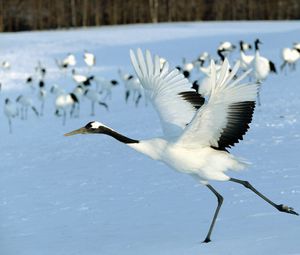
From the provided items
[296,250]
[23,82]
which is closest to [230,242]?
[296,250]

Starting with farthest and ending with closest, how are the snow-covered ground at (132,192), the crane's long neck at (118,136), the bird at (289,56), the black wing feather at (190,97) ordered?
the bird at (289,56) < the black wing feather at (190,97) < the snow-covered ground at (132,192) < the crane's long neck at (118,136)

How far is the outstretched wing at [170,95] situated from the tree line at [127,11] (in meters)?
34.1

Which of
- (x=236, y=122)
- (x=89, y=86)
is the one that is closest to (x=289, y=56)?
(x=89, y=86)

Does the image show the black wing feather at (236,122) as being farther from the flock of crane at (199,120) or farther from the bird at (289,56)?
the bird at (289,56)

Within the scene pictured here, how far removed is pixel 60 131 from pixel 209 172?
9740 mm

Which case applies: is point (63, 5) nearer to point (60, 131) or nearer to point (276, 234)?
point (60, 131)

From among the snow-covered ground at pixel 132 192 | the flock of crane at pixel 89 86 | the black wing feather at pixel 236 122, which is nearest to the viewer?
the black wing feather at pixel 236 122

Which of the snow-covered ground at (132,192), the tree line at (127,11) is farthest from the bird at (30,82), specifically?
the tree line at (127,11)

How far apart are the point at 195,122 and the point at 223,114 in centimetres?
17

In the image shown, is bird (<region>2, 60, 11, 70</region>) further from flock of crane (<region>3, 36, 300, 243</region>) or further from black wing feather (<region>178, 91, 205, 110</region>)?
black wing feather (<region>178, 91, 205, 110</region>)

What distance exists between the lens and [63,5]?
40219mm

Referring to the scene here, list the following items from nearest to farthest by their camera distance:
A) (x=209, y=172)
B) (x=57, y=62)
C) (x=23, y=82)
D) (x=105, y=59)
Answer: (x=209, y=172)
(x=23, y=82)
(x=57, y=62)
(x=105, y=59)

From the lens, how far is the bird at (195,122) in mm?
4617

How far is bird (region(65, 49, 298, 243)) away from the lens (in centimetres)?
462
